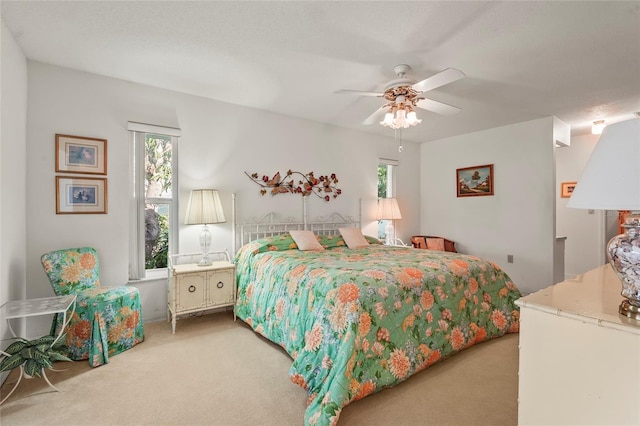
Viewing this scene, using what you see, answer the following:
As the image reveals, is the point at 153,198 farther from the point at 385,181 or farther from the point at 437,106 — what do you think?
the point at 385,181

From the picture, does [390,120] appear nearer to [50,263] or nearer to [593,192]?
[593,192]

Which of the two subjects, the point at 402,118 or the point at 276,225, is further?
the point at 276,225

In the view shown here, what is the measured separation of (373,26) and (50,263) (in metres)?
3.11

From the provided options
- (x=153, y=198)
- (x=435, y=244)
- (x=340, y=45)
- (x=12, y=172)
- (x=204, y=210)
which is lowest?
(x=435, y=244)

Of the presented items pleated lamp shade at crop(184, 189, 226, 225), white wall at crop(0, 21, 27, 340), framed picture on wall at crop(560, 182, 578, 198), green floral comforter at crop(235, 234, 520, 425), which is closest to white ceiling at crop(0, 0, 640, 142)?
white wall at crop(0, 21, 27, 340)

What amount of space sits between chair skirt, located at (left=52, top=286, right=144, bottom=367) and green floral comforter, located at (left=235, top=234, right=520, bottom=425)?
1056 millimetres

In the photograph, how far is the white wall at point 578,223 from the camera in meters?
5.13

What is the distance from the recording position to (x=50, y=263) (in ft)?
8.14

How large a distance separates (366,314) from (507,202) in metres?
3.79

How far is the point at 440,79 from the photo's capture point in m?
2.27

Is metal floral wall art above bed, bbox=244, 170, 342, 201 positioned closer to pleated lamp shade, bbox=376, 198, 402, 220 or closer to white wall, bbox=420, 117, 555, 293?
pleated lamp shade, bbox=376, 198, 402, 220

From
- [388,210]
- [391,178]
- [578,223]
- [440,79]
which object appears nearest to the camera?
[440,79]

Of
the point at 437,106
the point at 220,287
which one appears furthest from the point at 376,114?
the point at 220,287

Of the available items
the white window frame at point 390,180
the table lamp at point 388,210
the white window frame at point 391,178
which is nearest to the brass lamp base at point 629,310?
the table lamp at point 388,210
